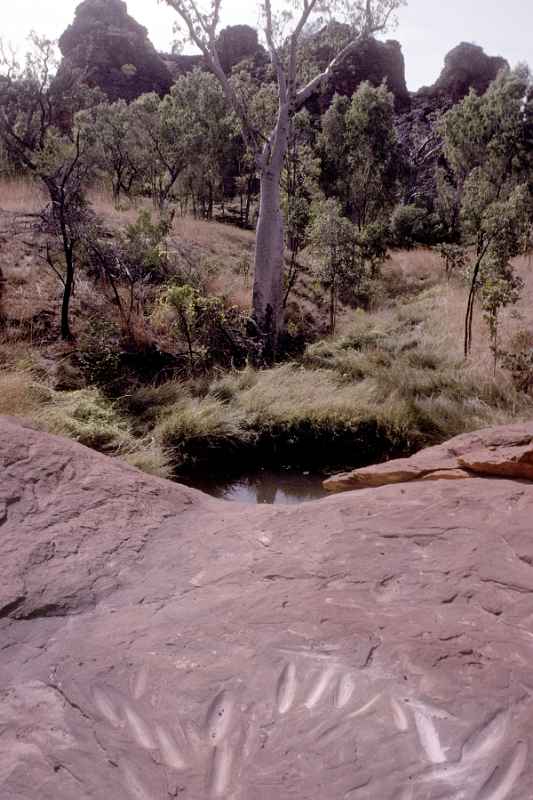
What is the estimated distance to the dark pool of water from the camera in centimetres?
675

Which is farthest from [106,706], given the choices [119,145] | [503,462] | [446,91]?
[446,91]

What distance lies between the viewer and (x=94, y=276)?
10.9 meters

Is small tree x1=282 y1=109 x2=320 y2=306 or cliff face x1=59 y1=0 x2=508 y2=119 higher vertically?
cliff face x1=59 y1=0 x2=508 y2=119

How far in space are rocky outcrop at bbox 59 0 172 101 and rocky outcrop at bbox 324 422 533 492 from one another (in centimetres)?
3740

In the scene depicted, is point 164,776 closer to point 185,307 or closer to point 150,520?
point 150,520

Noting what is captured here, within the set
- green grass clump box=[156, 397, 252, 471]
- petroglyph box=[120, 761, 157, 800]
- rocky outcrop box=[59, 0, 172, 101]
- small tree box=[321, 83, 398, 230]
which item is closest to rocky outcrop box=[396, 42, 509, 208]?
small tree box=[321, 83, 398, 230]

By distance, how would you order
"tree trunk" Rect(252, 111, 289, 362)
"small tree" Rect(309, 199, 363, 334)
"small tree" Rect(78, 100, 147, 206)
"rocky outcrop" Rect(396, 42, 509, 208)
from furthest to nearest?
"rocky outcrop" Rect(396, 42, 509, 208), "small tree" Rect(78, 100, 147, 206), "small tree" Rect(309, 199, 363, 334), "tree trunk" Rect(252, 111, 289, 362)

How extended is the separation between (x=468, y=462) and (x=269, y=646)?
195 centimetres

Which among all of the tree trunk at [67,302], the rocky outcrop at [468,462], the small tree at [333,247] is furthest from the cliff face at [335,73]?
the rocky outcrop at [468,462]

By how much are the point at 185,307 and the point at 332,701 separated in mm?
8396

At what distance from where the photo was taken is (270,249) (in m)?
10.8

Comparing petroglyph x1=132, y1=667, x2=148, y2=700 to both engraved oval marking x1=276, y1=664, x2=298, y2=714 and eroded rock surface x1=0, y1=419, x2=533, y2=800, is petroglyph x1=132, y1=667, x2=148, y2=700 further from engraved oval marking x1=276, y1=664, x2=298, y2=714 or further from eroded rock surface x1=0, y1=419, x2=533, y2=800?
engraved oval marking x1=276, y1=664, x2=298, y2=714

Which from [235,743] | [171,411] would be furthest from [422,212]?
[235,743]

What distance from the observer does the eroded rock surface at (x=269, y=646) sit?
4.44ft
